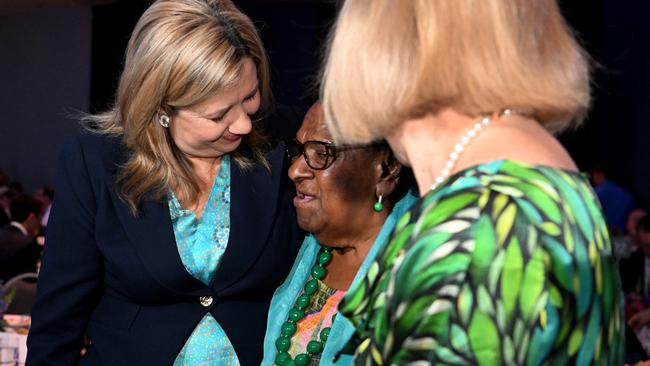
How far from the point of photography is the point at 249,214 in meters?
2.21

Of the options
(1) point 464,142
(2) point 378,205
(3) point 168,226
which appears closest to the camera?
(1) point 464,142

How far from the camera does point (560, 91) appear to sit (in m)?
1.26

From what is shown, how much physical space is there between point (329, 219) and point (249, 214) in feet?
0.81

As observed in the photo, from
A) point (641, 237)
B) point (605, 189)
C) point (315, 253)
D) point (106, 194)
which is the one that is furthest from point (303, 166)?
point (605, 189)

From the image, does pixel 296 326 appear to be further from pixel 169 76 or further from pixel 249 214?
pixel 169 76

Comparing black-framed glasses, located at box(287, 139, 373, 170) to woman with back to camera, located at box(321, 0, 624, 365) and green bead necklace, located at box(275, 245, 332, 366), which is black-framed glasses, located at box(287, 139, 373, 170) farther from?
woman with back to camera, located at box(321, 0, 624, 365)

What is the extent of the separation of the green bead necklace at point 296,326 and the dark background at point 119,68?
4.13 m

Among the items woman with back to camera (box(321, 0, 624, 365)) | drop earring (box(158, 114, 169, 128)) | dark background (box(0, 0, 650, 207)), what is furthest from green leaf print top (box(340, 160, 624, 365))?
dark background (box(0, 0, 650, 207))

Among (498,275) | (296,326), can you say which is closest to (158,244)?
(296,326)

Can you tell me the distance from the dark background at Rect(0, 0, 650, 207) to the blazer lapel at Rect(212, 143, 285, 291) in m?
3.94

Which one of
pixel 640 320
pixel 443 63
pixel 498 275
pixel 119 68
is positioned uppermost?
pixel 443 63

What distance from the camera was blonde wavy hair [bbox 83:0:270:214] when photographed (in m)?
2.13

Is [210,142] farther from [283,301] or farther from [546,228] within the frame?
[546,228]

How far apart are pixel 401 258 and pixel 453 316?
100mm
